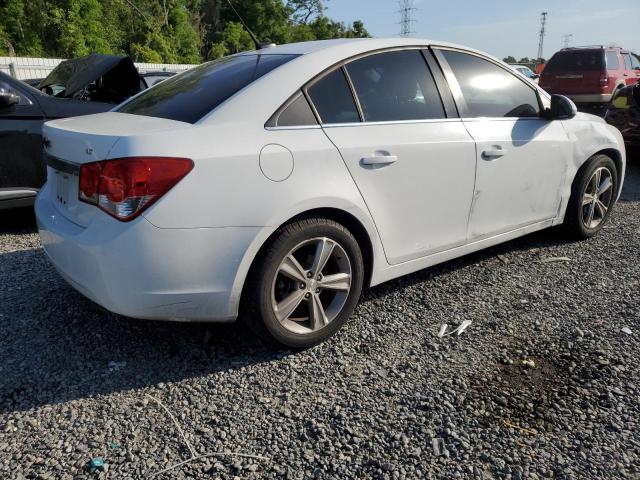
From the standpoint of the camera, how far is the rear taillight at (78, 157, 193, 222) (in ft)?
7.68

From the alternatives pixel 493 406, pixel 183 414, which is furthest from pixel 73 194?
pixel 493 406

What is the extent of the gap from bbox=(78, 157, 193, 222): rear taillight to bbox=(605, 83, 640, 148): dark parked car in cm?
754

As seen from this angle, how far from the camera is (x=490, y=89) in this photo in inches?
148

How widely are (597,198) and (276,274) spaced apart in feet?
10.9

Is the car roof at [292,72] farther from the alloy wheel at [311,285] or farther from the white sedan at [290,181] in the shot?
the alloy wheel at [311,285]

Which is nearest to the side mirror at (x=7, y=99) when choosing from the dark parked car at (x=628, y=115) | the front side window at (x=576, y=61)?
the dark parked car at (x=628, y=115)

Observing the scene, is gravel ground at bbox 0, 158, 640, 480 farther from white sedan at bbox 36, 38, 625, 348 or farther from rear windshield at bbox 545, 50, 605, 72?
rear windshield at bbox 545, 50, 605, 72

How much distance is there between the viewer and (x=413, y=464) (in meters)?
2.12

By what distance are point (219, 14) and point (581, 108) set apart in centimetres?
4011

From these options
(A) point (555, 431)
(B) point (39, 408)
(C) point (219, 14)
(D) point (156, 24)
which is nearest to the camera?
(A) point (555, 431)

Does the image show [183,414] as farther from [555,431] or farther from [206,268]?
[555,431]

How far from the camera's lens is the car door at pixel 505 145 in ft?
11.6

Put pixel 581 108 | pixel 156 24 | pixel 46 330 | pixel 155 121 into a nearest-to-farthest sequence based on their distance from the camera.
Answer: pixel 155 121 → pixel 46 330 → pixel 581 108 → pixel 156 24

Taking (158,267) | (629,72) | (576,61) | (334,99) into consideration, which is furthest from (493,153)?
(629,72)
